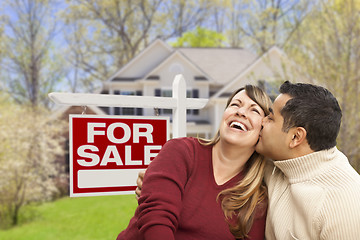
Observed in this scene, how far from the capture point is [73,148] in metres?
2.40

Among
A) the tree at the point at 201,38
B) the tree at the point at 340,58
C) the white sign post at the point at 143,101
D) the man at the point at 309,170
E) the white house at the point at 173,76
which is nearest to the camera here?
the man at the point at 309,170

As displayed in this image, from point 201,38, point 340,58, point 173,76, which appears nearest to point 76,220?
point 173,76

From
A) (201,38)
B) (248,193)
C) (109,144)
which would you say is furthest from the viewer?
(201,38)

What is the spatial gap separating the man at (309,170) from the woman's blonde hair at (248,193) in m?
0.09

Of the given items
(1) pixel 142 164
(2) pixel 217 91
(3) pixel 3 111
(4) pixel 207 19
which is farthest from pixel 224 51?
(1) pixel 142 164

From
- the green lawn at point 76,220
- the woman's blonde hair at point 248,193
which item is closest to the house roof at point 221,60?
the green lawn at point 76,220

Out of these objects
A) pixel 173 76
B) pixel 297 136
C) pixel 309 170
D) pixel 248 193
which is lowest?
pixel 248 193

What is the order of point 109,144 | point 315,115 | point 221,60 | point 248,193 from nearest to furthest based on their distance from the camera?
1. point 315,115
2. point 248,193
3. point 109,144
4. point 221,60

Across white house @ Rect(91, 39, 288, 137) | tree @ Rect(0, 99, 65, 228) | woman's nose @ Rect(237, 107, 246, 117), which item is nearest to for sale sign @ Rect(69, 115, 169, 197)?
woman's nose @ Rect(237, 107, 246, 117)

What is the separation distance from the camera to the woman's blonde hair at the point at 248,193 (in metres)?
1.96

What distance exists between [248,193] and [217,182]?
0.16 metres

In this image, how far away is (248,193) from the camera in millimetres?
1990

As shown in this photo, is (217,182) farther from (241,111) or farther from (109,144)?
(109,144)

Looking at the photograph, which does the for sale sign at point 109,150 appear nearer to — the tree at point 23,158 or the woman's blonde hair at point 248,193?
the woman's blonde hair at point 248,193
